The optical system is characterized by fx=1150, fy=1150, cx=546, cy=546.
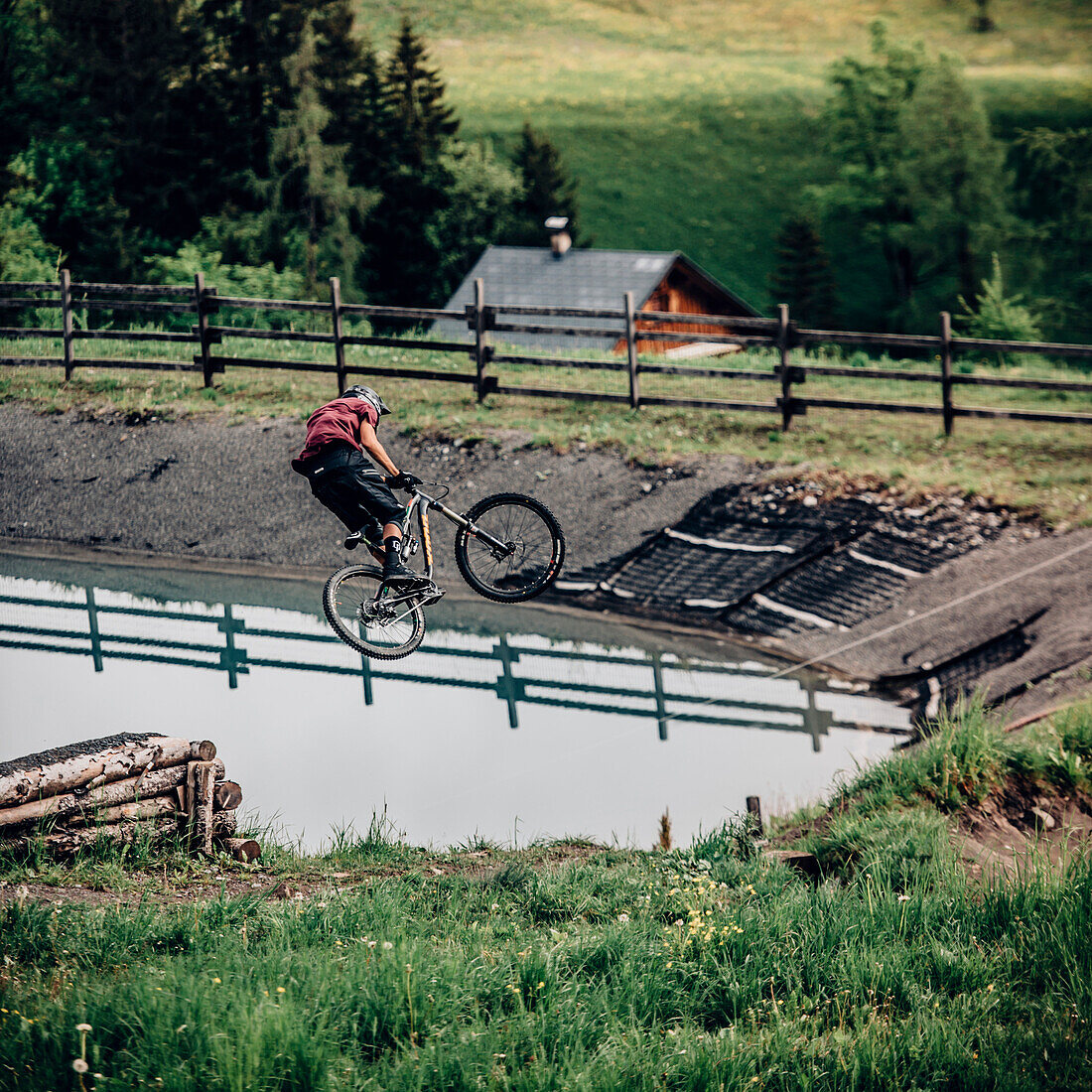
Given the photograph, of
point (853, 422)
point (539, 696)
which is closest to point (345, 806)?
point (539, 696)

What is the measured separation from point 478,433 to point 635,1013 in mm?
12945

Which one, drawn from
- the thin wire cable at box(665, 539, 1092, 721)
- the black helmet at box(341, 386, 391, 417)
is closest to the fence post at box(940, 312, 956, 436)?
the thin wire cable at box(665, 539, 1092, 721)

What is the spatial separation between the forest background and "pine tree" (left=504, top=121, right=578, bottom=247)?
114mm

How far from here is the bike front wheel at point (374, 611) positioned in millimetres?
8273

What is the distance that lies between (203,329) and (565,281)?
69.6ft

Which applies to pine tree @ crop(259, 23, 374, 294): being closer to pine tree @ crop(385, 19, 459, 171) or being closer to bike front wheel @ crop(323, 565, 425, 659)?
pine tree @ crop(385, 19, 459, 171)

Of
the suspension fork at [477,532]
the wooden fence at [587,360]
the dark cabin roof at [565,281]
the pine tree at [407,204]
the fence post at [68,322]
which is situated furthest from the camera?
the pine tree at [407,204]

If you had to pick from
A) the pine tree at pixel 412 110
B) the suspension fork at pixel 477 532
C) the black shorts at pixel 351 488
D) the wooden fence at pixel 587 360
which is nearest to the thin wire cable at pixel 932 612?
the wooden fence at pixel 587 360

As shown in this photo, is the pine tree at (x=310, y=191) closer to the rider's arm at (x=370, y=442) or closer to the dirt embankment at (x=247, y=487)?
the dirt embankment at (x=247, y=487)

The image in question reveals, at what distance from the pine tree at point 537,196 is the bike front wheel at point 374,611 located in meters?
44.5

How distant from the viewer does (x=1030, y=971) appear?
6.49 meters

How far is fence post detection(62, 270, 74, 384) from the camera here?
20.9 m

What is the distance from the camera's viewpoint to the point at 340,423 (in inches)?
327

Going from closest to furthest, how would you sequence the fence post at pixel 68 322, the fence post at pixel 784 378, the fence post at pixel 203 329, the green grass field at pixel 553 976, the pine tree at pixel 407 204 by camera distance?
the green grass field at pixel 553 976 < the fence post at pixel 784 378 < the fence post at pixel 203 329 < the fence post at pixel 68 322 < the pine tree at pixel 407 204
